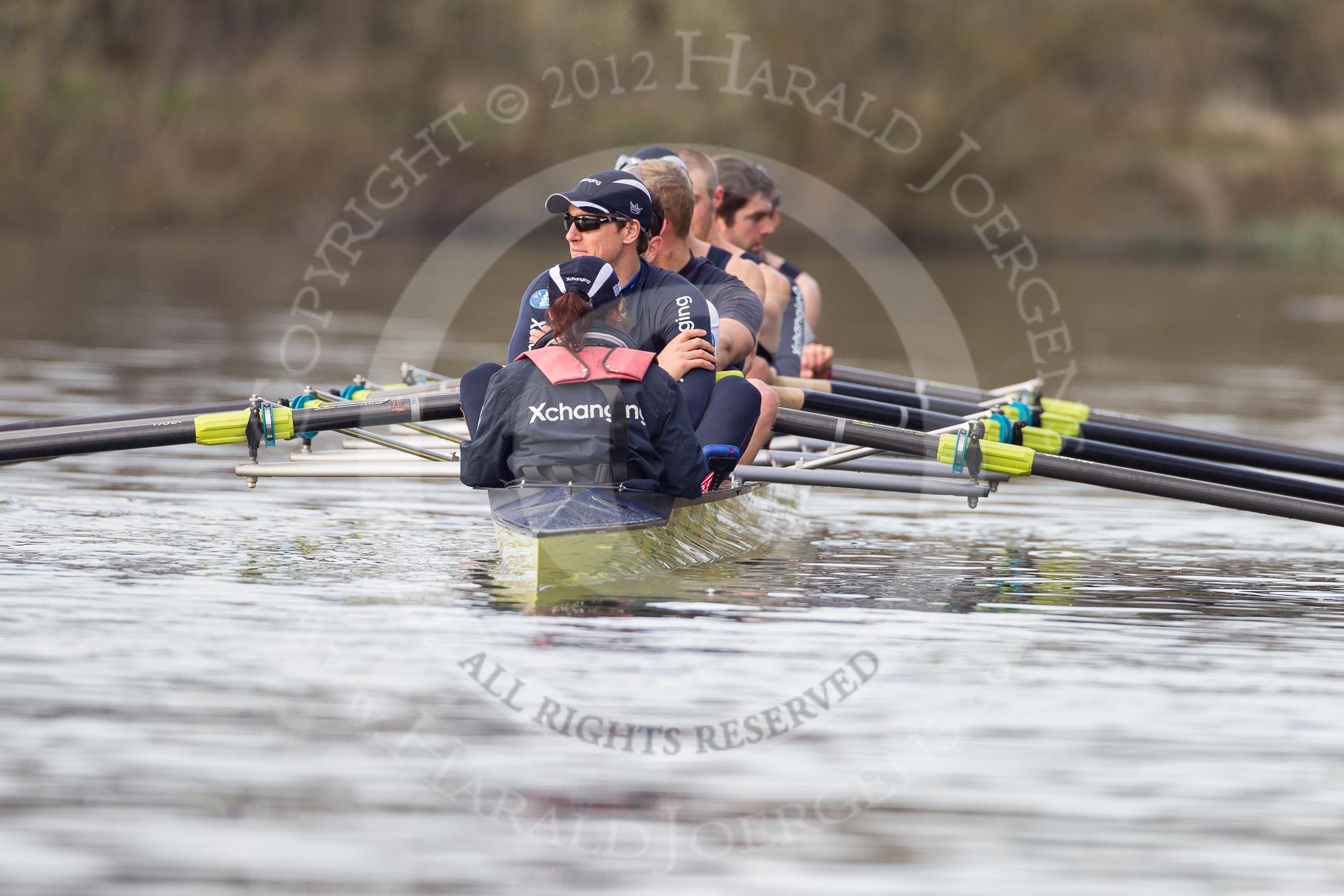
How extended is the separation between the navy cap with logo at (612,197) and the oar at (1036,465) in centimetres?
115

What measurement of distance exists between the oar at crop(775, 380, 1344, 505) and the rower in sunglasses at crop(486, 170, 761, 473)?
3.04 feet

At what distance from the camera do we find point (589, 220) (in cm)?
810

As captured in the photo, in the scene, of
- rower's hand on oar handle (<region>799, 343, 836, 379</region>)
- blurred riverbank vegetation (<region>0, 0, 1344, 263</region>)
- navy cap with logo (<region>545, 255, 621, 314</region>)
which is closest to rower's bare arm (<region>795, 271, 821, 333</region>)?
rower's hand on oar handle (<region>799, 343, 836, 379</region>)

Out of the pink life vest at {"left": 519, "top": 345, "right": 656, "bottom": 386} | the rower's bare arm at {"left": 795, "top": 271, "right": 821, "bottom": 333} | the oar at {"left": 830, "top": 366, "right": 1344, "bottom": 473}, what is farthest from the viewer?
the rower's bare arm at {"left": 795, "top": 271, "right": 821, "bottom": 333}

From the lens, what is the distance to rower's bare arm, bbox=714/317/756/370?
9172mm

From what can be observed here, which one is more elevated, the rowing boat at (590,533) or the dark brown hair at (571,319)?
the dark brown hair at (571,319)

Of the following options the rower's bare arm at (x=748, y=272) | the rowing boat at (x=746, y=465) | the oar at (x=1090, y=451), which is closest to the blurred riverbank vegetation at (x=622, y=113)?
the rower's bare arm at (x=748, y=272)

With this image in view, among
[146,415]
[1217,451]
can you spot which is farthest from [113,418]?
[1217,451]

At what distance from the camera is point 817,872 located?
15.4ft

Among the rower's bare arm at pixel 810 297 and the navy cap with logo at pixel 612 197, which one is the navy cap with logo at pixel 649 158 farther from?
the rower's bare arm at pixel 810 297

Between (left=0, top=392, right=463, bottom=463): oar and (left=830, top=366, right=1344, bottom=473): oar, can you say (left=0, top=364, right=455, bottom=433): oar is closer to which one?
(left=0, top=392, right=463, bottom=463): oar

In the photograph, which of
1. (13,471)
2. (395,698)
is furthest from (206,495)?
(395,698)

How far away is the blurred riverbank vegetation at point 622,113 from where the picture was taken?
3781 centimetres

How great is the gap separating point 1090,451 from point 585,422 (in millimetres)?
3130
